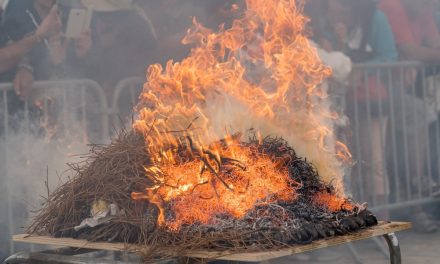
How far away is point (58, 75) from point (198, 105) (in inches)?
95.3

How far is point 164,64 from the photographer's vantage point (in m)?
7.00

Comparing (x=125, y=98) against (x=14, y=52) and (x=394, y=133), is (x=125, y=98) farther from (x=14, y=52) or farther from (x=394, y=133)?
(x=394, y=133)

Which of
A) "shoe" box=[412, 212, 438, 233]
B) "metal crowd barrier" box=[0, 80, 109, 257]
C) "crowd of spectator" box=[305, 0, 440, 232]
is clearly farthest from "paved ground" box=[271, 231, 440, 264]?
"metal crowd barrier" box=[0, 80, 109, 257]

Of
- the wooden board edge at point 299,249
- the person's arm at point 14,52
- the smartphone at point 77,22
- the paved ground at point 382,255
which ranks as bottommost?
the paved ground at point 382,255

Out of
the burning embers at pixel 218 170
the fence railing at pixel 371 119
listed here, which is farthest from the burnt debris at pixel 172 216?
the fence railing at pixel 371 119

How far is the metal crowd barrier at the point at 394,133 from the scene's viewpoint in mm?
7500

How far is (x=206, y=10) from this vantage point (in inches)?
286

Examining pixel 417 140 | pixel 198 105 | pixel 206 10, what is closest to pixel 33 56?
pixel 206 10

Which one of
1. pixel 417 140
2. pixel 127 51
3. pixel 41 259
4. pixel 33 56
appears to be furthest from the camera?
pixel 417 140

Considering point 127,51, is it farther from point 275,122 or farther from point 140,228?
point 140,228

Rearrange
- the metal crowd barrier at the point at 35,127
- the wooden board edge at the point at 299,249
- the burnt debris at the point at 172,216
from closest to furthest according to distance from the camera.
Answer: the wooden board edge at the point at 299,249 < the burnt debris at the point at 172,216 < the metal crowd barrier at the point at 35,127

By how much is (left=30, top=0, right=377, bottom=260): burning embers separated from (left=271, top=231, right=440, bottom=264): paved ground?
2144 millimetres

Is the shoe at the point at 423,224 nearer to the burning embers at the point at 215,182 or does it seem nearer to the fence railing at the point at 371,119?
the fence railing at the point at 371,119

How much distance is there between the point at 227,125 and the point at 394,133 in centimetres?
376
